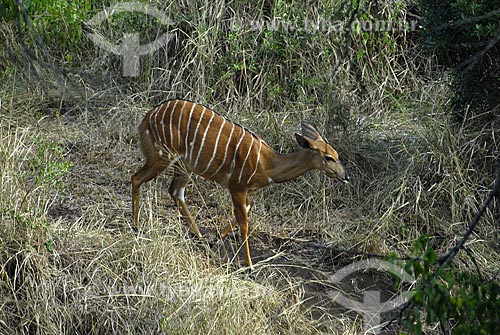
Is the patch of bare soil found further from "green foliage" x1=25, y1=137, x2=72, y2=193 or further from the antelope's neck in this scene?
"green foliage" x1=25, y1=137, x2=72, y2=193

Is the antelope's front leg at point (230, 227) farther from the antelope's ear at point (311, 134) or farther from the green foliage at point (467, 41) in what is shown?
the green foliage at point (467, 41)

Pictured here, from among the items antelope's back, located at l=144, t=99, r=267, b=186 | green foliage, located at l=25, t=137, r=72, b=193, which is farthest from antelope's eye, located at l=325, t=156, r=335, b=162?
green foliage, located at l=25, t=137, r=72, b=193

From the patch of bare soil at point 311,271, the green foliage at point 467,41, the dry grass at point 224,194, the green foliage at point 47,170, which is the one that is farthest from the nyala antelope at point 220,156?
the green foliage at point 467,41

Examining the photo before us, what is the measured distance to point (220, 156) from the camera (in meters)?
6.59

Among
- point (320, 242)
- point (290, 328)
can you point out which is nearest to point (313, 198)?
point (320, 242)

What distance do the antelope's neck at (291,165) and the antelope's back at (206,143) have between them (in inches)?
4.7

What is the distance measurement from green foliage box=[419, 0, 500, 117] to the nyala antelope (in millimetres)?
1153

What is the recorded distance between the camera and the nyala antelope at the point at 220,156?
6453 mm

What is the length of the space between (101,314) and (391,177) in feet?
8.28

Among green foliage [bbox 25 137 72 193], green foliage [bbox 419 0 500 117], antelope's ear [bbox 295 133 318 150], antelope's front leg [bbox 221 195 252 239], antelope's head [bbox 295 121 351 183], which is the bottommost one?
antelope's front leg [bbox 221 195 252 239]

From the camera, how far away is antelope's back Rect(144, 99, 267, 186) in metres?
6.57

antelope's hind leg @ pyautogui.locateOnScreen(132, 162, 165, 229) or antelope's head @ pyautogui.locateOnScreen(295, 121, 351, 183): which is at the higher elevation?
antelope's head @ pyautogui.locateOnScreen(295, 121, 351, 183)

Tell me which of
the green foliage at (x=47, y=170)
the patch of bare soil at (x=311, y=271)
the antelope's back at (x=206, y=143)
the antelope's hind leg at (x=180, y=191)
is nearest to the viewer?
the green foliage at (x=47, y=170)

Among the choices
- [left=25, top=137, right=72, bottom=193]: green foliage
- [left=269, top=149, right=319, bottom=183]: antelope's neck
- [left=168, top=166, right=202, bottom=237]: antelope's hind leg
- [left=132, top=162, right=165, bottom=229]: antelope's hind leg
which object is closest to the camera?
[left=25, top=137, right=72, bottom=193]: green foliage
